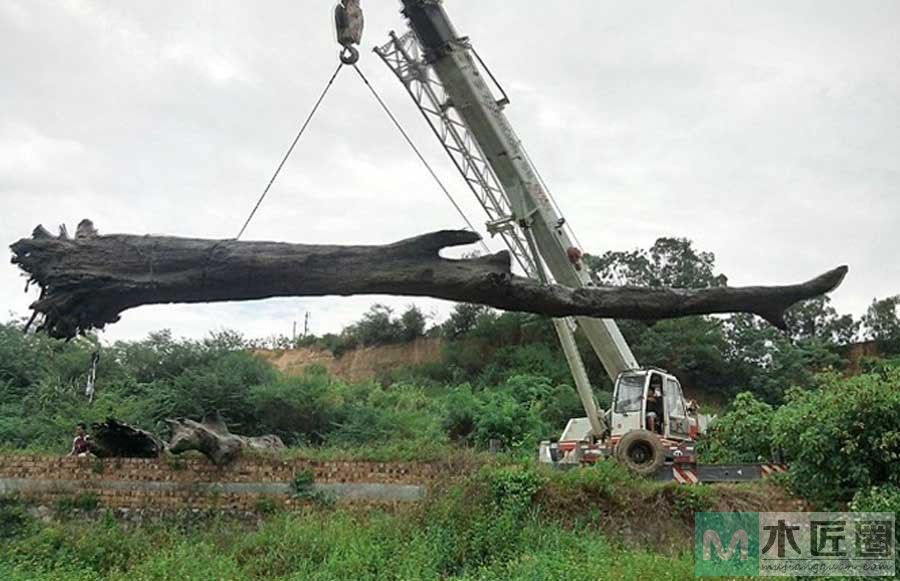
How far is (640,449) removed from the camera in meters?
10.5

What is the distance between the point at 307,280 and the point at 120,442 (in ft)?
24.0

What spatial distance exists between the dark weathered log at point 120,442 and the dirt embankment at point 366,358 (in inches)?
706

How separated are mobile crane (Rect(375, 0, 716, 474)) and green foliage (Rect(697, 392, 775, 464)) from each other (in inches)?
40.5

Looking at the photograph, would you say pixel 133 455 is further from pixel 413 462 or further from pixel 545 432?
pixel 545 432

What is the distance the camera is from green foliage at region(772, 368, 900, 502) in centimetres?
795

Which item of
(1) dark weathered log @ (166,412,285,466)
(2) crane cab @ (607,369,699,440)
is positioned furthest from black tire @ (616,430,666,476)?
(1) dark weathered log @ (166,412,285,466)

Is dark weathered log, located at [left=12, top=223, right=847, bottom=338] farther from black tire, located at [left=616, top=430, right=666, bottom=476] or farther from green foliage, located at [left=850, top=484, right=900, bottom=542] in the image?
black tire, located at [left=616, top=430, right=666, bottom=476]

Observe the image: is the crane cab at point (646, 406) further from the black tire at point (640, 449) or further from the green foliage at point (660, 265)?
the green foliage at point (660, 265)

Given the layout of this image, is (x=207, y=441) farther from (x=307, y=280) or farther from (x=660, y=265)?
(x=660, y=265)

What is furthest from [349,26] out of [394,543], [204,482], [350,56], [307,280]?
[204,482]

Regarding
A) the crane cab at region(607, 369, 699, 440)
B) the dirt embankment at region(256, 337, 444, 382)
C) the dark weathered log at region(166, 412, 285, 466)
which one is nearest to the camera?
the dark weathered log at region(166, 412, 285, 466)

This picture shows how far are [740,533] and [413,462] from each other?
4.06 m

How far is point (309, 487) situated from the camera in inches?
383

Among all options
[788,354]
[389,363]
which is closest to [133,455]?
[389,363]
